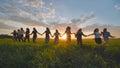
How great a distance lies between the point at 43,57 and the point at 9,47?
578 cm

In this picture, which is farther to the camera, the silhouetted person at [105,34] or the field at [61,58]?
the silhouetted person at [105,34]

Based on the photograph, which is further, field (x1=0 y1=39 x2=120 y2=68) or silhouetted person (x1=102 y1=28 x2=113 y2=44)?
silhouetted person (x1=102 y1=28 x2=113 y2=44)

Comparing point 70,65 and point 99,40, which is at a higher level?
point 99,40

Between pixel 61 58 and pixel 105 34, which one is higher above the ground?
pixel 105 34

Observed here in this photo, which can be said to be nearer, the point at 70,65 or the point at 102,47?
the point at 70,65

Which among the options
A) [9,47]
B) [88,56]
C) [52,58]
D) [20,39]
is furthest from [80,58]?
[20,39]

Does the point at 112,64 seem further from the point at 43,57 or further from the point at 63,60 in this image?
the point at 43,57

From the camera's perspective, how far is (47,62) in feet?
67.8

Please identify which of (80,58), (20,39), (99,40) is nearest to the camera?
(80,58)

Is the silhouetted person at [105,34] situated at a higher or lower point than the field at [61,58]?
higher

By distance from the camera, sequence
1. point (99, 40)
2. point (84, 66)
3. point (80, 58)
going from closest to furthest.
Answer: point (84, 66), point (80, 58), point (99, 40)

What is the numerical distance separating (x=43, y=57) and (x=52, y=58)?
817 mm

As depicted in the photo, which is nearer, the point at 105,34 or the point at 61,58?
the point at 61,58

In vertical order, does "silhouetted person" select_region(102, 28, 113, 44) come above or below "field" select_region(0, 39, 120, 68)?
above
